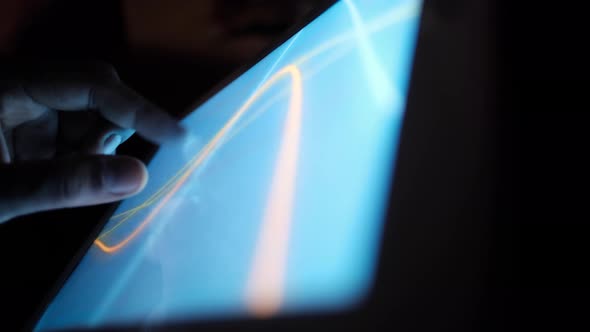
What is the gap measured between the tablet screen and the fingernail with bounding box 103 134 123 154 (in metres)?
0.15

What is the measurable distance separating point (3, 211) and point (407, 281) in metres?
0.36

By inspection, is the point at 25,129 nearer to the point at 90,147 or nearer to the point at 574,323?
the point at 90,147

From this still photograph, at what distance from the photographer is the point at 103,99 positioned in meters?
0.57

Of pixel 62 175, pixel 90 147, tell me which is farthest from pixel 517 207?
pixel 90 147

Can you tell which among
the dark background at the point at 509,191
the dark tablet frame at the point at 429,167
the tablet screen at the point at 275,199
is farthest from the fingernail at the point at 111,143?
the dark background at the point at 509,191

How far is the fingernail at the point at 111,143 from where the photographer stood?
2.02 ft

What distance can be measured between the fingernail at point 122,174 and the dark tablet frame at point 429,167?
0.13m

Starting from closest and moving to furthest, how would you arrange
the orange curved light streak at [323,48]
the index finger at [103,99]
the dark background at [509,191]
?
the dark background at [509,191] < the orange curved light streak at [323,48] < the index finger at [103,99]

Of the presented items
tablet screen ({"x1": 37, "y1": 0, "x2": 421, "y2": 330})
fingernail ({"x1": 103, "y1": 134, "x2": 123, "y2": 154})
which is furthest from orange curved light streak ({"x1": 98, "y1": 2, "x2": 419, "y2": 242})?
fingernail ({"x1": 103, "y1": 134, "x2": 123, "y2": 154})

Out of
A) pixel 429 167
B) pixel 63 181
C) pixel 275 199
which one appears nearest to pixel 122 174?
pixel 63 181

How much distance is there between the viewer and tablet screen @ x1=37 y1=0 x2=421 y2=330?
0.96 ft

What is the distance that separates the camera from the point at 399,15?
37cm

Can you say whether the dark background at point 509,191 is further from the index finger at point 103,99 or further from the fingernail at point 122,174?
the index finger at point 103,99

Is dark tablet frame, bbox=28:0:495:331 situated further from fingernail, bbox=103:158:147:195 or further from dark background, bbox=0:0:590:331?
fingernail, bbox=103:158:147:195
